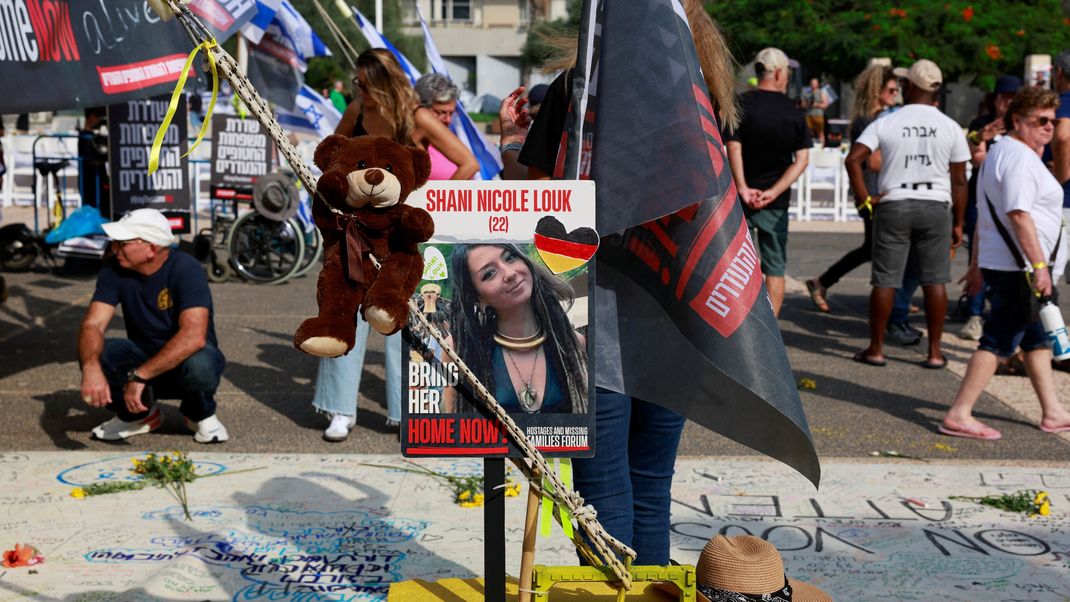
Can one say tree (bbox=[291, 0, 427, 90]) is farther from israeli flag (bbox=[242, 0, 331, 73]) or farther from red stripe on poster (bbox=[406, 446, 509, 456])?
red stripe on poster (bbox=[406, 446, 509, 456])

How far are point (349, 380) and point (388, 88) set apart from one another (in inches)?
55.0

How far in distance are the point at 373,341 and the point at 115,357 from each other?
2736 millimetres

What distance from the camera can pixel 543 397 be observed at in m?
2.74

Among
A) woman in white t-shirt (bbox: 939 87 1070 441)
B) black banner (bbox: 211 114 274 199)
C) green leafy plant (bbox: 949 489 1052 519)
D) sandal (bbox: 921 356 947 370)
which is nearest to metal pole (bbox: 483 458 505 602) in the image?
green leafy plant (bbox: 949 489 1052 519)

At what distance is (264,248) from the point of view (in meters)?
10.8

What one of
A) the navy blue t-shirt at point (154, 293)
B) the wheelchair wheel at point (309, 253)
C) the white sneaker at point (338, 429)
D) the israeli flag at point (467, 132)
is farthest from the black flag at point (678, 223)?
the wheelchair wheel at point (309, 253)

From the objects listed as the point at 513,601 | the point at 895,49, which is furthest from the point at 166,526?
the point at 895,49

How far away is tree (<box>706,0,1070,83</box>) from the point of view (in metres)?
29.8

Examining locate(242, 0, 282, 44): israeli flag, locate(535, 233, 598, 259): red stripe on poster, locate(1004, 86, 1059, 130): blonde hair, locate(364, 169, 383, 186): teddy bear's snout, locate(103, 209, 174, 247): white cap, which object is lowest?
locate(103, 209, 174, 247): white cap

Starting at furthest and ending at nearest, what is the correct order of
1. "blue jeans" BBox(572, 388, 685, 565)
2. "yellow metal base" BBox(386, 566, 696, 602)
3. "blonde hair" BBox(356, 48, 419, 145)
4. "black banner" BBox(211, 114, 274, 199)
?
"black banner" BBox(211, 114, 274, 199) → "blonde hair" BBox(356, 48, 419, 145) → "blue jeans" BBox(572, 388, 685, 565) → "yellow metal base" BBox(386, 566, 696, 602)

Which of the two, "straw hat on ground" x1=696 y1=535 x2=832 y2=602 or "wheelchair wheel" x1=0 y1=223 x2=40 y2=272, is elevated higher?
"straw hat on ground" x1=696 y1=535 x2=832 y2=602

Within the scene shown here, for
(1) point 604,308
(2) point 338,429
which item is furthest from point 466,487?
(1) point 604,308

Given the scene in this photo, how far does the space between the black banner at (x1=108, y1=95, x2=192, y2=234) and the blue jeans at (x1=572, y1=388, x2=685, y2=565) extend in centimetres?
685

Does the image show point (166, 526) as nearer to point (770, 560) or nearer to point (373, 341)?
point (770, 560)
